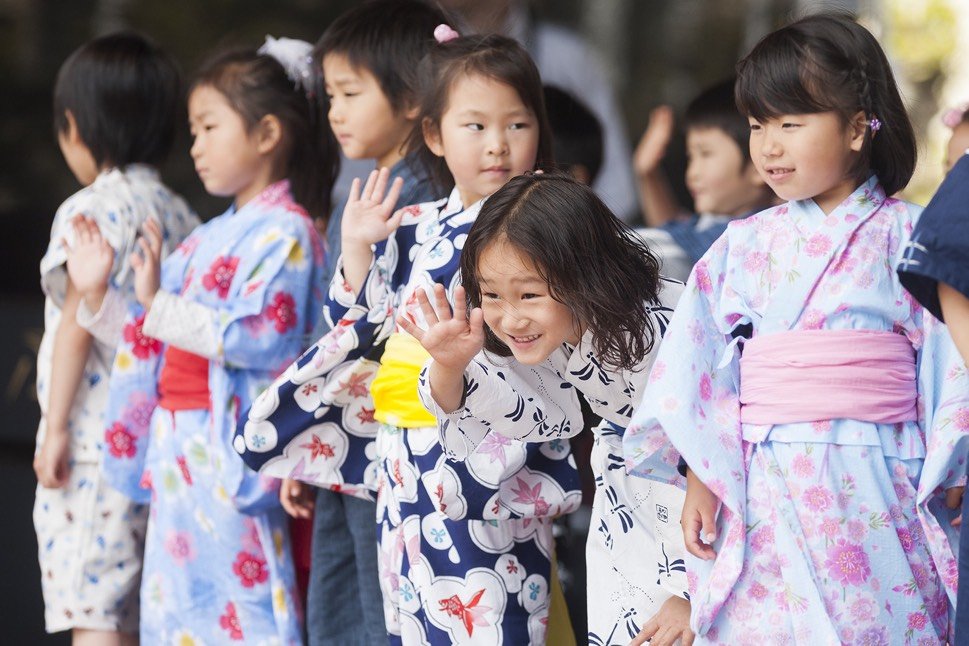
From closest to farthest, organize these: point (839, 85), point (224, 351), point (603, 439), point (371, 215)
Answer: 1. point (839, 85)
2. point (603, 439)
3. point (371, 215)
4. point (224, 351)

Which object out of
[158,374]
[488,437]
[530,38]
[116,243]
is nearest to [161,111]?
[116,243]

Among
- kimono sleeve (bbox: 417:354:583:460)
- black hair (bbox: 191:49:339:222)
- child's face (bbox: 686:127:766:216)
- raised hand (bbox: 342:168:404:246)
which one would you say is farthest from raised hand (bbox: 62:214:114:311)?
child's face (bbox: 686:127:766:216)

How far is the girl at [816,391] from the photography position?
2.08 m

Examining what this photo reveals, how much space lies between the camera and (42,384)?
12.1ft

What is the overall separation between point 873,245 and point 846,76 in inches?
11.5

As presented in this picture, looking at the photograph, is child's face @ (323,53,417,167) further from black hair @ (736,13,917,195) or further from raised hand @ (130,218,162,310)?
black hair @ (736,13,917,195)

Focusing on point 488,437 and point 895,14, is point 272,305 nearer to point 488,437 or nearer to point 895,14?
point 488,437

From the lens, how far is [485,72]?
8.93ft

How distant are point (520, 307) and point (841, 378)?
1.86 feet

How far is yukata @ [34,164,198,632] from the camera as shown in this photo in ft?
11.5

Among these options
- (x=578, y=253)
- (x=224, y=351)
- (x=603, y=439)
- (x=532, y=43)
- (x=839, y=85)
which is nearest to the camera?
(x=839, y=85)

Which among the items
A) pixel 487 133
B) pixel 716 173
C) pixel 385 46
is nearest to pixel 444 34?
pixel 385 46

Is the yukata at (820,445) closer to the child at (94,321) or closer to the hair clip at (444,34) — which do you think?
the hair clip at (444,34)

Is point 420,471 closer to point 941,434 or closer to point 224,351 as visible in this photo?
point 224,351
